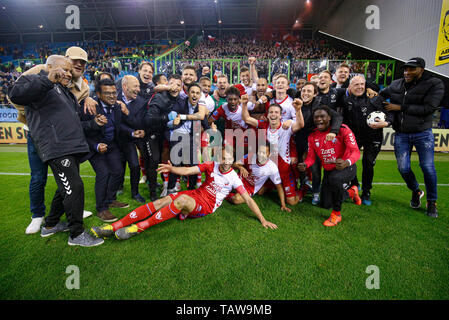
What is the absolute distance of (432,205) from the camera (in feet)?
11.7

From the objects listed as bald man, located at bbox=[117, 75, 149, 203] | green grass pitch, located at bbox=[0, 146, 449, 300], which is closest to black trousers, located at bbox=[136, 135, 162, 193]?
bald man, located at bbox=[117, 75, 149, 203]

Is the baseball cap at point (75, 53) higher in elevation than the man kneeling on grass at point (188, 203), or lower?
higher

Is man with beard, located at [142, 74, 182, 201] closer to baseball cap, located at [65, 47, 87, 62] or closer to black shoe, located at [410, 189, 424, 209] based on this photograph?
baseball cap, located at [65, 47, 87, 62]

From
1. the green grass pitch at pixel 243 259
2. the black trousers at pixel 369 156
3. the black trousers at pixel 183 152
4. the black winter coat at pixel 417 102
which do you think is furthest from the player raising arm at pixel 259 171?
the black winter coat at pixel 417 102

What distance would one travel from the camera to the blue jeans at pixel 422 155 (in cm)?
350

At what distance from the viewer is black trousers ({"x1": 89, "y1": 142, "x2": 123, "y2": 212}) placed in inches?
135

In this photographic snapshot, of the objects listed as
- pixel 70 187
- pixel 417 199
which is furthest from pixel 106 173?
pixel 417 199

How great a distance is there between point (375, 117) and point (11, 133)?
15.2 meters

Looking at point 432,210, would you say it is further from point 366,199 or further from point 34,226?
point 34,226

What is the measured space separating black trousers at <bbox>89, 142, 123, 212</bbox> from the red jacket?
3.19 m

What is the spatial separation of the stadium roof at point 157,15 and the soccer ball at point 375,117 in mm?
22074

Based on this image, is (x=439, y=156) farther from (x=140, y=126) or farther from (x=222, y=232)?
(x=140, y=126)

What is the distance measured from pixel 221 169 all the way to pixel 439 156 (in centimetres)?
993

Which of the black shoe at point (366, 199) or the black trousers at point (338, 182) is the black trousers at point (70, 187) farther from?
the black shoe at point (366, 199)
